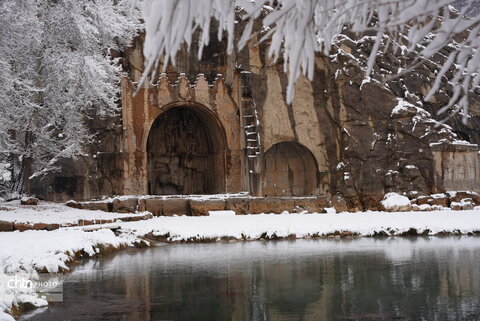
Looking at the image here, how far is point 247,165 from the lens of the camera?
28.1 meters

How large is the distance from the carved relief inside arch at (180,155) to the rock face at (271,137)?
0.17 ft

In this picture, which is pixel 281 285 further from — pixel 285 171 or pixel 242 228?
pixel 285 171

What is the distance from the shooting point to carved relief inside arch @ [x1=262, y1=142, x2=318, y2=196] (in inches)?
1243

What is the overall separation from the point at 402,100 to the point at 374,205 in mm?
5383

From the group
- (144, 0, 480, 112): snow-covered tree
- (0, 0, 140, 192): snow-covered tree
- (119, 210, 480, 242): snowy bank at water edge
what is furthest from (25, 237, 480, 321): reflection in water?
(0, 0, 140, 192): snow-covered tree

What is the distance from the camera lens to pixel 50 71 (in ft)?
71.4

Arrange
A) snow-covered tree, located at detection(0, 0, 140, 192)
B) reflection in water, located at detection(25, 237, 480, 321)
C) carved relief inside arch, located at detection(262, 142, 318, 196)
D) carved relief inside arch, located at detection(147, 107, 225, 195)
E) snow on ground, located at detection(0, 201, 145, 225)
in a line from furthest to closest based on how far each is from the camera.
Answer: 1. carved relief inside arch, located at detection(262, 142, 318, 196)
2. carved relief inside arch, located at detection(147, 107, 225, 195)
3. snow-covered tree, located at detection(0, 0, 140, 192)
4. snow on ground, located at detection(0, 201, 145, 225)
5. reflection in water, located at detection(25, 237, 480, 321)

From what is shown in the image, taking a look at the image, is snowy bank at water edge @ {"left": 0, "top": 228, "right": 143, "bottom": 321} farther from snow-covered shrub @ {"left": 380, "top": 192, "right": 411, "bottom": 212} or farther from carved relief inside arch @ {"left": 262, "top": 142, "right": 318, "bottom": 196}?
carved relief inside arch @ {"left": 262, "top": 142, "right": 318, "bottom": 196}

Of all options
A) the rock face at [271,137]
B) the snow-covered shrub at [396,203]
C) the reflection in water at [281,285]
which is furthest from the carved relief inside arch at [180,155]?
the reflection in water at [281,285]

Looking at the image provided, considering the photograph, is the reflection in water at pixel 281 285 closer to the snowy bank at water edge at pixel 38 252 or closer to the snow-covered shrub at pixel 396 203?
the snowy bank at water edge at pixel 38 252

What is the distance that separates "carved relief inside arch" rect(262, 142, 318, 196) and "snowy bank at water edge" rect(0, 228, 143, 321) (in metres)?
14.4

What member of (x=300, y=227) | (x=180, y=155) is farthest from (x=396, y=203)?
(x=180, y=155)

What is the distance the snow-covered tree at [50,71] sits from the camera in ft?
63.3

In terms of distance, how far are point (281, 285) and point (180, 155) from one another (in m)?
21.0
